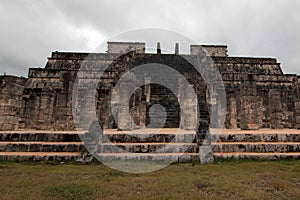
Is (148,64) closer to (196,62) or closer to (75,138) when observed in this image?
(196,62)

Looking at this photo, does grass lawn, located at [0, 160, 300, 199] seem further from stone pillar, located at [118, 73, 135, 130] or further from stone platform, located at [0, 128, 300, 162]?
stone pillar, located at [118, 73, 135, 130]

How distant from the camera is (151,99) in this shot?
56.0ft

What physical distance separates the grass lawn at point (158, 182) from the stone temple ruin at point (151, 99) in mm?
1987

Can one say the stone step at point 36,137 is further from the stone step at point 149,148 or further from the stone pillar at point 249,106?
the stone pillar at point 249,106

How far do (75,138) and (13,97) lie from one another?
17.2ft

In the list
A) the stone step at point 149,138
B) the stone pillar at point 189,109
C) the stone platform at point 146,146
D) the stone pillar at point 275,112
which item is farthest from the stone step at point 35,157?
the stone pillar at point 275,112

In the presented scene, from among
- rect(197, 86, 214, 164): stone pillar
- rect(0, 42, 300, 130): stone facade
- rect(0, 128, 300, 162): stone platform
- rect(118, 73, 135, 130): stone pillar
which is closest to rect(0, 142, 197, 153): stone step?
rect(0, 128, 300, 162): stone platform

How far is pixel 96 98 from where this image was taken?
53.5 ft

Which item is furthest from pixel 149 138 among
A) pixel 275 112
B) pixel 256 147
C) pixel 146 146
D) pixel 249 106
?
pixel 275 112

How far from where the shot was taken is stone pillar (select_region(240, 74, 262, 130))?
12531mm

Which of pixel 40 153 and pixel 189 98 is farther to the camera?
pixel 189 98

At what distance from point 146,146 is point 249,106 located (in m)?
7.37

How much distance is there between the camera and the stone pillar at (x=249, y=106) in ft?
41.1

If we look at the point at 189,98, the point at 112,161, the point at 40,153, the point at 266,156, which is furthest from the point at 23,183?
the point at 189,98
